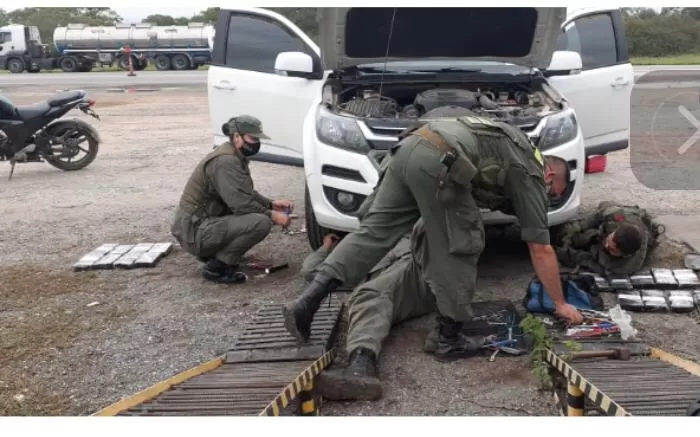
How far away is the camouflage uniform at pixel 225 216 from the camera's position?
16.1 ft

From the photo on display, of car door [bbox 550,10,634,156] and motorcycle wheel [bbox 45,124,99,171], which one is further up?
car door [bbox 550,10,634,156]

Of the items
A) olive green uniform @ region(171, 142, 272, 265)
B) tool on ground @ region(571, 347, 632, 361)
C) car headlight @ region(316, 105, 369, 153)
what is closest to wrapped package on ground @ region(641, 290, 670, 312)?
tool on ground @ region(571, 347, 632, 361)

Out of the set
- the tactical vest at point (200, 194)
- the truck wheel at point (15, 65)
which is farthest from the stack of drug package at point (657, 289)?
the truck wheel at point (15, 65)

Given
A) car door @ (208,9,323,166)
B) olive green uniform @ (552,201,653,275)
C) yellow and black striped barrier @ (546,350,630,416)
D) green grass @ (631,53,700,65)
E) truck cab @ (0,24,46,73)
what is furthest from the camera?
truck cab @ (0,24,46,73)

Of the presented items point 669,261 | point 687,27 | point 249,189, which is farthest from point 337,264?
point 687,27

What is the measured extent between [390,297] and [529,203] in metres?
0.91

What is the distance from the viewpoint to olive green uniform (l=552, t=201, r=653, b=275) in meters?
4.71

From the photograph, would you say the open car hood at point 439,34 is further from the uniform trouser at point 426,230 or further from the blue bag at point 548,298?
the blue bag at point 548,298

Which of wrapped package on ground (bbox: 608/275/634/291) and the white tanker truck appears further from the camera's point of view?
the white tanker truck

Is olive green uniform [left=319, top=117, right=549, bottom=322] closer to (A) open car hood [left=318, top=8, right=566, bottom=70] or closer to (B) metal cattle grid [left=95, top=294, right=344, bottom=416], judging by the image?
(B) metal cattle grid [left=95, top=294, right=344, bottom=416]

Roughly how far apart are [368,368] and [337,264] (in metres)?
0.56

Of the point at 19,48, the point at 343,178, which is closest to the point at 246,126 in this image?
the point at 343,178

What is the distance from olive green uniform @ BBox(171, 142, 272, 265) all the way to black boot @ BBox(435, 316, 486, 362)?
180 centimetres

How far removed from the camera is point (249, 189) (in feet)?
16.4
